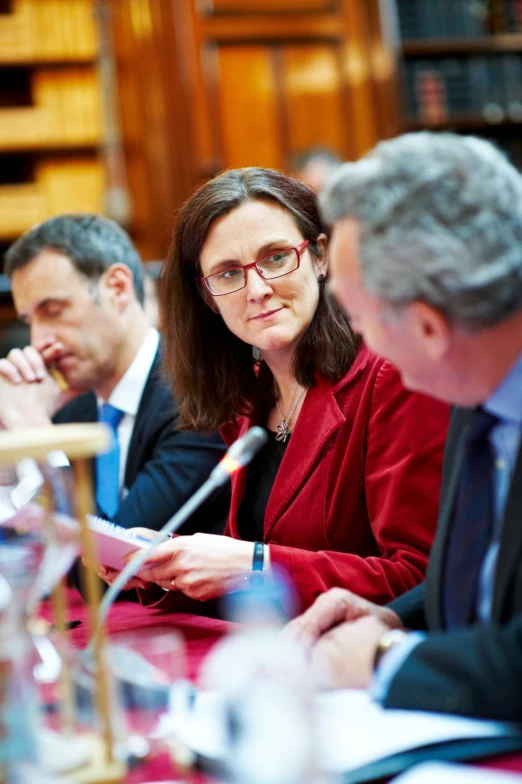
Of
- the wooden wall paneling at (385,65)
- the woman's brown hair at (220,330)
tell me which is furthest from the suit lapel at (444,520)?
the wooden wall paneling at (385,65)

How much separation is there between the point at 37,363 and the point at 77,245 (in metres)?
0.30

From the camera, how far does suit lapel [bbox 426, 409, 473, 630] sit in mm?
1266

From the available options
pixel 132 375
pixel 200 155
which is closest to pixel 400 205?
pixel 132 375

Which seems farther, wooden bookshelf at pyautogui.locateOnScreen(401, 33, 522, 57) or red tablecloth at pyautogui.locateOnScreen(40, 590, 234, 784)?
wooden bookshelf at pyautogui.locateOnScreen(401, 33, 522, 57)

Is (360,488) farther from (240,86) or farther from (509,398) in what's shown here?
(240,86)

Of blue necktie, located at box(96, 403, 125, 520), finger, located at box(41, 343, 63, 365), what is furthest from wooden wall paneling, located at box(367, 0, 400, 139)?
blue necktie, located at box(96, 403, 125, 520)

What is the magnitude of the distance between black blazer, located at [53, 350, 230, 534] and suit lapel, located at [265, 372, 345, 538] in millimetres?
338

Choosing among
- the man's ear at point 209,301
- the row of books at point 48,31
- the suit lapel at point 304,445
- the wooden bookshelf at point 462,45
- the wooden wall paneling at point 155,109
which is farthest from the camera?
the wooden bookshelf at point 462,45

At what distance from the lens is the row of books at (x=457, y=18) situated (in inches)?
208

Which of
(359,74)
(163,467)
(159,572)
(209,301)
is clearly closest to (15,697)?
(159,572)

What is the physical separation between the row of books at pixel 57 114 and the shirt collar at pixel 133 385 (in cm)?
265

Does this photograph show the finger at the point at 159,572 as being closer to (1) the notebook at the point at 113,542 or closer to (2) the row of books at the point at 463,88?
(1) the notebook at the point at 113,542

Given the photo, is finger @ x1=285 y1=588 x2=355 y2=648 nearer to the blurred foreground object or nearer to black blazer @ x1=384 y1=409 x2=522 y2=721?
black blazer @ x1=384 y1=409 x2=522 y2=721

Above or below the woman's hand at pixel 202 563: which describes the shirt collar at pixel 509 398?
above
